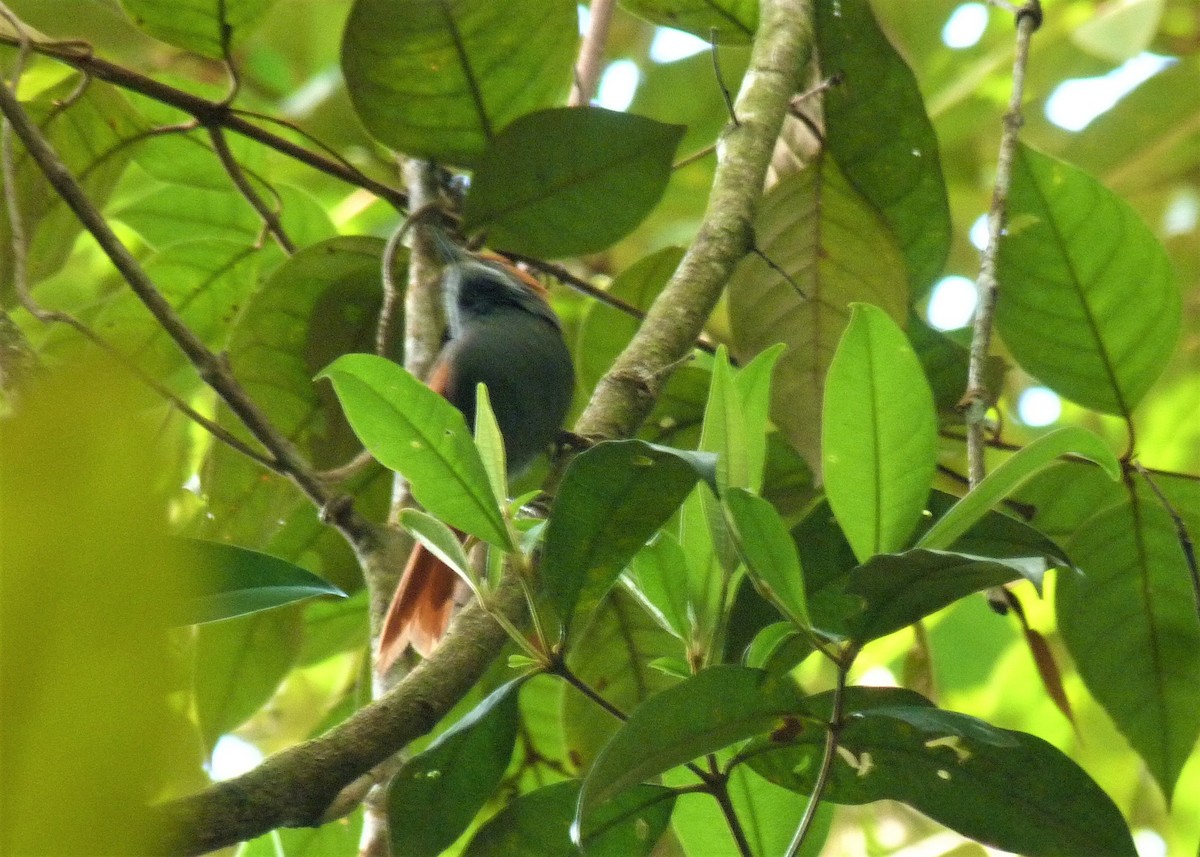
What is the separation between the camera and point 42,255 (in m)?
1.57

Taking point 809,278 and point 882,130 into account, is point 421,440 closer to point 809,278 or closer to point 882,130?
point 809,278

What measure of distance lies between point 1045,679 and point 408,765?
Result: 708mm

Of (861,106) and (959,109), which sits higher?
(959,109)

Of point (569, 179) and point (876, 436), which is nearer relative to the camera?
point (876, 436)

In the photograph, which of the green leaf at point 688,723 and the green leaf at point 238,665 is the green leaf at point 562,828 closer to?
the green leaf at point 688,723

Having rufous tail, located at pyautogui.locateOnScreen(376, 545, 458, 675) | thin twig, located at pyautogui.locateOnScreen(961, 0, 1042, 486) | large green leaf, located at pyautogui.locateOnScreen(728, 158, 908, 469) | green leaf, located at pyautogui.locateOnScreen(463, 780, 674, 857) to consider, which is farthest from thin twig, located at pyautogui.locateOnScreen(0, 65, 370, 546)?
thin twig, located at pyautogui.locateOnScreen(961, 0, 1042, 486)

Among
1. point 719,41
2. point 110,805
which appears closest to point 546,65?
point 719,41

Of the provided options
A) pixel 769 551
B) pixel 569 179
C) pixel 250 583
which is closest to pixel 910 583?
pixel 769 551

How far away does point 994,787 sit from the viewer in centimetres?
83

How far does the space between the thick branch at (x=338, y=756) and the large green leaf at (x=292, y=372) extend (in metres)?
0.75

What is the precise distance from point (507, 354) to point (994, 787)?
142 centimetres

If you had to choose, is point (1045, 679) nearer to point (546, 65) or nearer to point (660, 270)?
point (660, 270)

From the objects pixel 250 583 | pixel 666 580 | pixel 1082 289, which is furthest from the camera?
pixel 1082 289

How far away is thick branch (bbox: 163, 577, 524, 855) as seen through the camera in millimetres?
613
